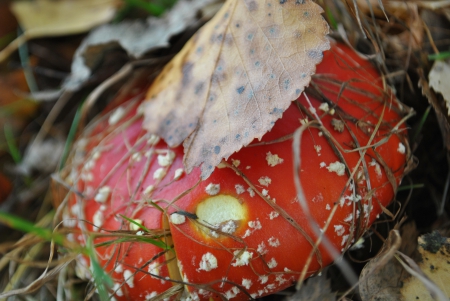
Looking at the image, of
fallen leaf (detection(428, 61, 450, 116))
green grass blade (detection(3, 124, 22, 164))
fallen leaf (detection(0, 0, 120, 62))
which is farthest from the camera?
fallen leaf (detection(0, 0, 120, 62))

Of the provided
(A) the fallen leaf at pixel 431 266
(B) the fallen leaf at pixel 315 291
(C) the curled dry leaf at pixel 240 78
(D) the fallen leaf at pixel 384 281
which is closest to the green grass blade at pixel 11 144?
(C) the curled dry leaf at pixel 240 78

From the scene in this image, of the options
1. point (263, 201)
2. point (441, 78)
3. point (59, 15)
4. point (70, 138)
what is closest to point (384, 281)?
point (263, 201)

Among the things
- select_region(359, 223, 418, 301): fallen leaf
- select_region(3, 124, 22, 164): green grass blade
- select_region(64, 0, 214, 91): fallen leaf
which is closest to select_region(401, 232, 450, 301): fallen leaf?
select_region(359, 223, 418, 301): fallen leaf

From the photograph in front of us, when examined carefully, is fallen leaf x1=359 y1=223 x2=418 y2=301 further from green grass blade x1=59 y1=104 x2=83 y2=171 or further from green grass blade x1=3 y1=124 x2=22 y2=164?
green grass blade x1=3 y1=124 x2=22 y2=164

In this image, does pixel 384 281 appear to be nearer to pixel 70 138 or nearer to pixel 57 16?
pixel 70 138

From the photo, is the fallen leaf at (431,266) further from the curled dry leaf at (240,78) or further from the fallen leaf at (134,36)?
the fallen leaf at (134,36)

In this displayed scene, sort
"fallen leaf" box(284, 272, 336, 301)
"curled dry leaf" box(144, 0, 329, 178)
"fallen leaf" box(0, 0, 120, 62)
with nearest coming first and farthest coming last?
"curled dry leaf" box(144, 0, 329, 178)
"fallen leaf" box(284, 272, 336, 301)
"fallen leaf" box(0, 0, 120, 62)

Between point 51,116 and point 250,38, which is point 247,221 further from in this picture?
point 51,116
